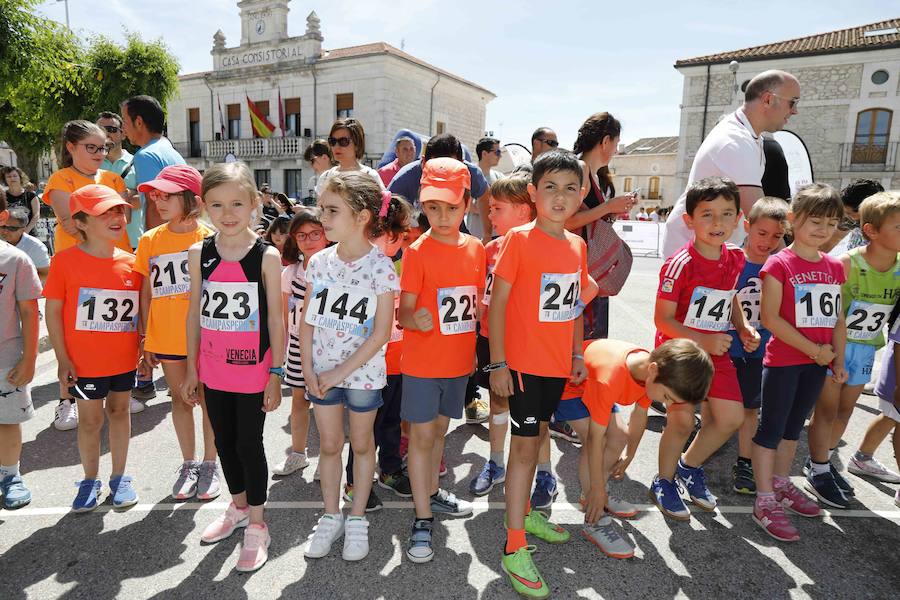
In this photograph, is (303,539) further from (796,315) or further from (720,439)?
(796,315)

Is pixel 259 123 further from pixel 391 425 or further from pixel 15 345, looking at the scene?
pixel 391 425

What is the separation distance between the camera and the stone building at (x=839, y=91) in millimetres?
25234

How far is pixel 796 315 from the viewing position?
2.98 metres

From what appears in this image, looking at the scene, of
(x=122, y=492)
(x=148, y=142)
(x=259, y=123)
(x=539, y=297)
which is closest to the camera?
(x=539, y=297)

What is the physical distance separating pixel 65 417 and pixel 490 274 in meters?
3.43

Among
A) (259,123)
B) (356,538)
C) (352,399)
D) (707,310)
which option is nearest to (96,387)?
(352,399)

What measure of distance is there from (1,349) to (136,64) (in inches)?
951

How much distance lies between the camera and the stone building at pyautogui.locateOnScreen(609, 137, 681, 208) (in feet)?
170

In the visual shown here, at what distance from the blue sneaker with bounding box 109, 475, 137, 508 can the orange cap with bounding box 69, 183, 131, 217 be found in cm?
151

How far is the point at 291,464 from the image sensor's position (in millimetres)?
3439

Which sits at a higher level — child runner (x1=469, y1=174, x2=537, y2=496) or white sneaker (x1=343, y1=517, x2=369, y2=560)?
child runner (x1=469, y1=174, x2=537, y2=496)

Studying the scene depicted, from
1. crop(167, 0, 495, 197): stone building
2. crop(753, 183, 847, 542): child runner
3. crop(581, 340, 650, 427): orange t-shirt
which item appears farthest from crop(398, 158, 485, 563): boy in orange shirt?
crop(167, 0, 495, 197): stone building

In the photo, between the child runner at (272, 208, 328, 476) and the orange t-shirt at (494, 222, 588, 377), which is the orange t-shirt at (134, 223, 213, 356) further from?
the orange t-shirt at (494, 222, 588, 377)

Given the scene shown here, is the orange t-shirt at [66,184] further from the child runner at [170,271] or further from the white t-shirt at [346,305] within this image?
the white t-shirt at [346,305]
